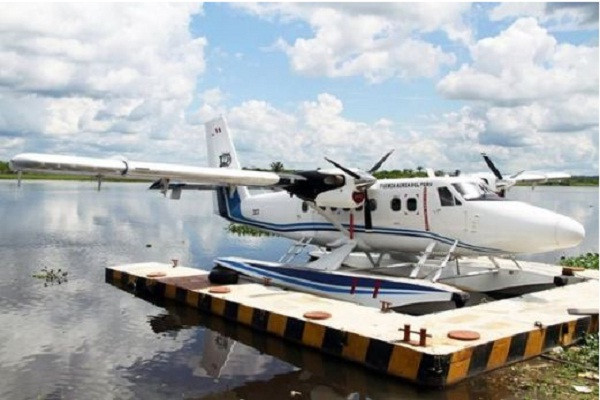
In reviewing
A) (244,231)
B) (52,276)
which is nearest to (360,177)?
(52,276)

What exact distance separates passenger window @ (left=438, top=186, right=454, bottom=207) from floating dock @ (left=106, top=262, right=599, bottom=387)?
3037 mm

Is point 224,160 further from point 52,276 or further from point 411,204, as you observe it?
point 411,204

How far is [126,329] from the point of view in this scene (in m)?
14.5

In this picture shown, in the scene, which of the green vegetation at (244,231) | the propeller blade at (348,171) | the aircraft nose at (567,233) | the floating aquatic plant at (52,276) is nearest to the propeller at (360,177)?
the propeller blade at (348,171)

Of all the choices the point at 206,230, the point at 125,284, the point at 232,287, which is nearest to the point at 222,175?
the point at 232,287

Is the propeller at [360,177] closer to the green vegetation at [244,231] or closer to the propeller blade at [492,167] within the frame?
the propeller blade at [492,167]

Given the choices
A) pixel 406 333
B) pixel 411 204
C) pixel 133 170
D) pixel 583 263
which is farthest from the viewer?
pixel 583 263

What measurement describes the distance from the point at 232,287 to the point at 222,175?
3.03m

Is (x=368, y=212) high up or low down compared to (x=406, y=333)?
up

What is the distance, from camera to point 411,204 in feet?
54.4

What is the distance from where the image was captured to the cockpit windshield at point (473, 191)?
15.7m

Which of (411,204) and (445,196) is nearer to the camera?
(445,196)

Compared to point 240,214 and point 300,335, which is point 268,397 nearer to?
point 300,335

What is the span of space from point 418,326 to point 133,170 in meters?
7.83
